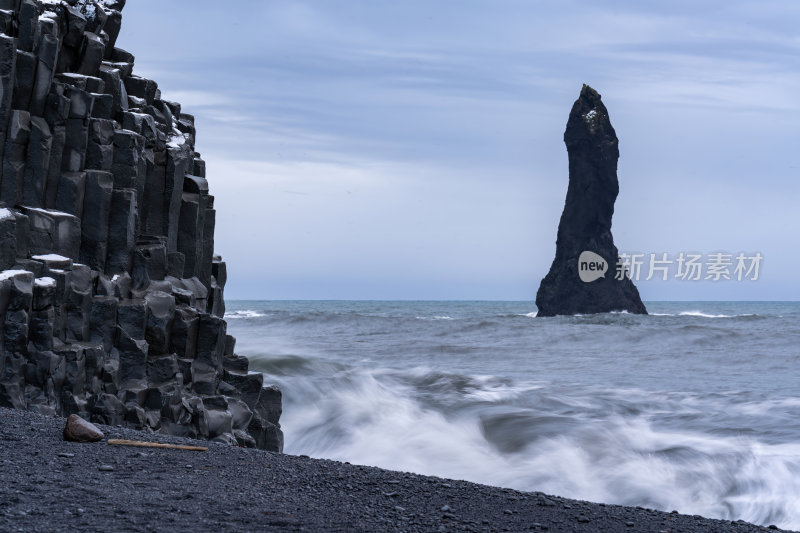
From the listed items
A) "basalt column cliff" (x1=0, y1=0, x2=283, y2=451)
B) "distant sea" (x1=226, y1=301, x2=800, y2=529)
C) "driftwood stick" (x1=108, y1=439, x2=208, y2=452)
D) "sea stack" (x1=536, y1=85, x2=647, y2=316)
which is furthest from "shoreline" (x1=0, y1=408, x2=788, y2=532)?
"sea stack" (x1=536, y1=85, x2=647, y2=316)

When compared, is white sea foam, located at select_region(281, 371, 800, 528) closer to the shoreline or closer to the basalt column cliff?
the basalt column cliff

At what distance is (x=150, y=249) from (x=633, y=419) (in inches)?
410

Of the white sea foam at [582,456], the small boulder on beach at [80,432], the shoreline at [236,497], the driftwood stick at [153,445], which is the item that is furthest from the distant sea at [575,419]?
the small boulder on beach at [80,432]

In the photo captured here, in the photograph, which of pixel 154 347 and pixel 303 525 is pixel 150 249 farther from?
pixel 303 525

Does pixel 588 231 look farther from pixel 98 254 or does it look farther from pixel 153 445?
pixel 153 445

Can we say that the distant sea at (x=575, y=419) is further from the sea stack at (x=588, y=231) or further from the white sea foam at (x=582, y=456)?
the sea stack at (x=588, y=231)

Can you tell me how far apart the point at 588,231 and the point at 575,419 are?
6431 cm

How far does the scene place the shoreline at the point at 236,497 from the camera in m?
5.52

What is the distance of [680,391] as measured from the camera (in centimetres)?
2042

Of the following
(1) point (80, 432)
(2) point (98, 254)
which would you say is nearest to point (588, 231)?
(2) point (98, 254)

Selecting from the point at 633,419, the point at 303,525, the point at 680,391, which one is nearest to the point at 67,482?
the point at 303,525

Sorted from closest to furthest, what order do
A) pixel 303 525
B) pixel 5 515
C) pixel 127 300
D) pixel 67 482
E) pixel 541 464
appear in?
1. pixel 5 515
2. pixel 303 525
3. pixel 67 482
4. pixel 127 300
5. pixel 541 464

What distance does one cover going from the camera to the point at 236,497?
6.27 meters

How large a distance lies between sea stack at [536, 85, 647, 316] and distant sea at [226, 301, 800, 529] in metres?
46.5
